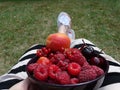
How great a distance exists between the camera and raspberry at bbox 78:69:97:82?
1.54m

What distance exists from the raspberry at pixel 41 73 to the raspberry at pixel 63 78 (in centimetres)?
6

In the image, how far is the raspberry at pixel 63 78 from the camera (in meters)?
1.52

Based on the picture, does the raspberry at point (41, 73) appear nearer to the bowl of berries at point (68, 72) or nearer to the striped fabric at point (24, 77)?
the bowl of berries at point (68, 72)

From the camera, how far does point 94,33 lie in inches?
154

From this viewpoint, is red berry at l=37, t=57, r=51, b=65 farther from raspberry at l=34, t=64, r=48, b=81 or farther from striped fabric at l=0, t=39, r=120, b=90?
striped fabric at l=0, t=39, r=120, b=90

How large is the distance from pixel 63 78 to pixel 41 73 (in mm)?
115

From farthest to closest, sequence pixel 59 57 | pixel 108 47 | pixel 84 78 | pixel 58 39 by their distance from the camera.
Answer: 1. pixel 108 47
2. pixel 58 39
3. pixel 59 57
4. pixel 84 78

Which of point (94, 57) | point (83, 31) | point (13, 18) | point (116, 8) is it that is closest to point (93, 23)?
point (83, 31)

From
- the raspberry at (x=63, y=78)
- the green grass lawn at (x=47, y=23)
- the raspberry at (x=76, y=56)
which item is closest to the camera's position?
the raspberry at (x=63, y=78)

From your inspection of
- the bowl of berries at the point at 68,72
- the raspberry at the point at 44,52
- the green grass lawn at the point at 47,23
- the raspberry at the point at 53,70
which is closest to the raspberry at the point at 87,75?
the bowl of berries at the point at 68,72

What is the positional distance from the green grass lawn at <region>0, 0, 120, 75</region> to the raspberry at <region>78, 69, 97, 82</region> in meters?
1.74

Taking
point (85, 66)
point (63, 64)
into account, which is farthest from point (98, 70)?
point (63, 64)

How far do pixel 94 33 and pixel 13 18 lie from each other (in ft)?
4.01

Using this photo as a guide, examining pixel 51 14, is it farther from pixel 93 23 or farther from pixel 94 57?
pixel 94 57
